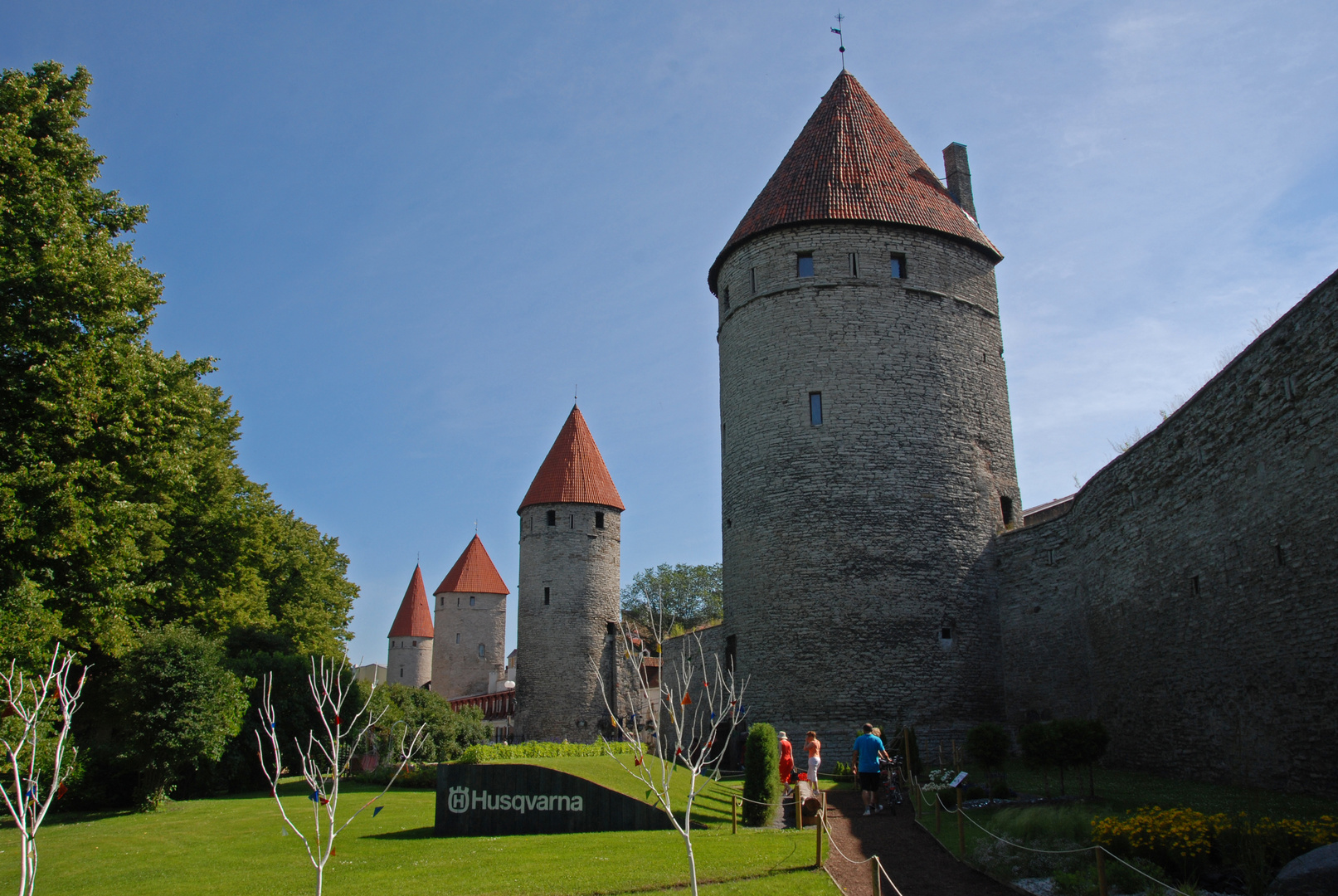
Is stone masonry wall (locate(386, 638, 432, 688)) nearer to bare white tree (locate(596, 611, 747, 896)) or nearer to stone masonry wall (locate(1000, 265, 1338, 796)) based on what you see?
bare white tree (locate(596, 611, 747, 896))

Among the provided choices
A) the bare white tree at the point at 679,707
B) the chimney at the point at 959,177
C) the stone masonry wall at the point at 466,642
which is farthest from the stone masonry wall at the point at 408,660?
the chimney at the point at 959,177

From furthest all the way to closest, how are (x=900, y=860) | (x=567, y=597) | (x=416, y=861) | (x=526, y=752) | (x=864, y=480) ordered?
(x=567, y=597)
(x=526, y=752)
(x=864, y=480)
(x=416, y=861)
(x=900, y=860)

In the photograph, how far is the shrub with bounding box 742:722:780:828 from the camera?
1115cm

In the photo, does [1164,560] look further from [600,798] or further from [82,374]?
[82,374]

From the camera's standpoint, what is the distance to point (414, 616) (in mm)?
54531

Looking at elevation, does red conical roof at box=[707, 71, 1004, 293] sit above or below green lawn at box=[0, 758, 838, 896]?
above

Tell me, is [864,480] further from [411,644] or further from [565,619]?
[411,644]

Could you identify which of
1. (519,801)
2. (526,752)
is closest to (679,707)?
(526,752)

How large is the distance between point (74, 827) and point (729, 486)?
1351 centimetres

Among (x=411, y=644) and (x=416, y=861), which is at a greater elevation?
(x=411, y=644)

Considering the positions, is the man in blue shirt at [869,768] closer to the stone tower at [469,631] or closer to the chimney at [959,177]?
the chimney at [959,177]

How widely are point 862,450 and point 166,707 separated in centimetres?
1456

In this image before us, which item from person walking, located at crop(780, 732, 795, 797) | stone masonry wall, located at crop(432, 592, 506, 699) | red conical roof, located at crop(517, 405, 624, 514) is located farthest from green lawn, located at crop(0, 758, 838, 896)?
stone masonry wall, located at crop(432, 592, 506, 699)

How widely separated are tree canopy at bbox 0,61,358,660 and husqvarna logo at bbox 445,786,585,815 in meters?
6.51
